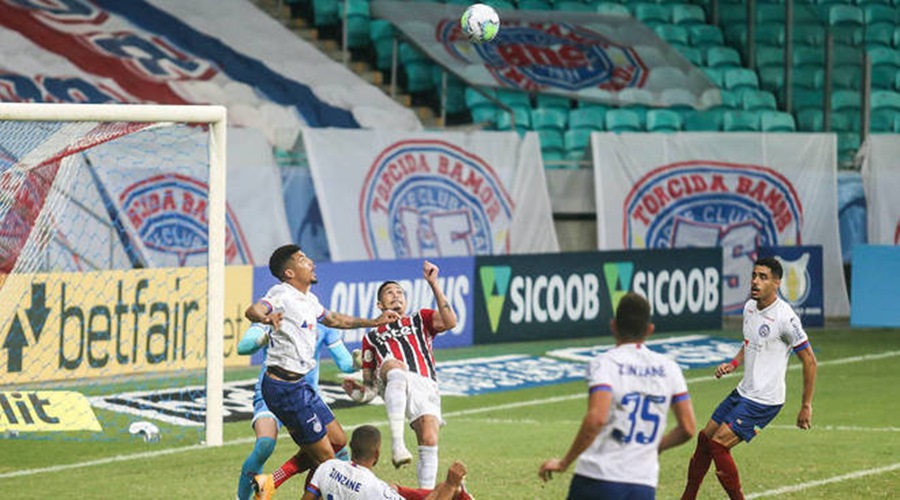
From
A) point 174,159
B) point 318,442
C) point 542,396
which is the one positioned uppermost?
point 174,159

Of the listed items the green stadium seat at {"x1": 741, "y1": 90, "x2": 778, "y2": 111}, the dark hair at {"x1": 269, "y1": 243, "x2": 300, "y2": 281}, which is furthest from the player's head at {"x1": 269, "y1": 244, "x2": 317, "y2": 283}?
the green stadium seat at {"x1": 741, "y1": 90, "x2": 778, "y2": 111}

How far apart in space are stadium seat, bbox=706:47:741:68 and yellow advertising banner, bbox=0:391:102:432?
17639 mm

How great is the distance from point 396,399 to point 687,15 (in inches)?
852

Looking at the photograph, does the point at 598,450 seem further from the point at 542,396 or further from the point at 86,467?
the point at 542,396

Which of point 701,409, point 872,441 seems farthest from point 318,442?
point 701,409

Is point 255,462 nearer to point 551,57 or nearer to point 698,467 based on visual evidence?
point 698,467

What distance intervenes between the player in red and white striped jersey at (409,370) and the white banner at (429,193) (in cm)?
1218

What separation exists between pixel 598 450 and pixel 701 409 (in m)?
9.93

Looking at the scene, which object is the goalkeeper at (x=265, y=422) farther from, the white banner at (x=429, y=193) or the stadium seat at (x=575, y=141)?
the stadium seat at (x=575, y=141)

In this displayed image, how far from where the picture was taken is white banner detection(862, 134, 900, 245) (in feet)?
89.5

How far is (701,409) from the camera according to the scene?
17641 millimetres

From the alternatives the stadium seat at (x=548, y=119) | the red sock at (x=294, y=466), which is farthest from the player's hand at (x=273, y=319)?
the stadium seat at (x=548, y=119)

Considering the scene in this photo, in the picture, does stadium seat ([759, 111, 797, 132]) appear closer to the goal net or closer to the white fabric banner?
the white fabric banner

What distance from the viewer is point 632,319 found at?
7.87m
